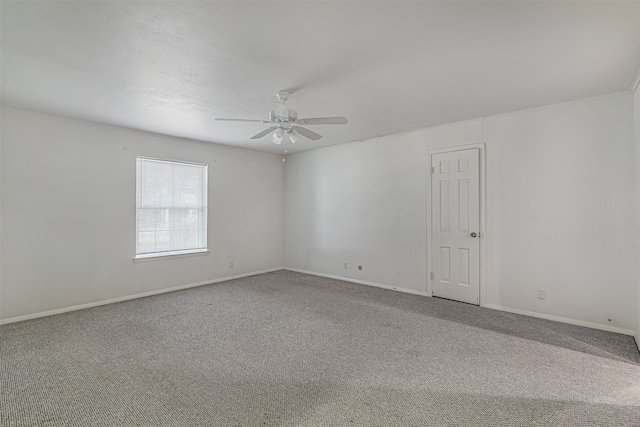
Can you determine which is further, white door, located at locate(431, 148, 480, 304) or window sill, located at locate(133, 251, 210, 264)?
window sill, located at locate(133, 251, 210, 264)

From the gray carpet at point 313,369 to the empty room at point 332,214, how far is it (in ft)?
0.08

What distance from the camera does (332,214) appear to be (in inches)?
235

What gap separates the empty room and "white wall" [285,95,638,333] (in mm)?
24

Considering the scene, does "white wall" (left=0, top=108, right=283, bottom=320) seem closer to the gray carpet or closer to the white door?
the gray carpet

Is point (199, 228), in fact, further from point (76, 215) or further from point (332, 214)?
point (332, 214)

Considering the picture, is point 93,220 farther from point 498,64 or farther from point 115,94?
point 498,64

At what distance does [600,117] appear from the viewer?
3.36 meters

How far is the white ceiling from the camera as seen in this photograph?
192cm

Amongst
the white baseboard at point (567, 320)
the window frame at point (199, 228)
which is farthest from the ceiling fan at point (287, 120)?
the white baseboard at point (567, 320)

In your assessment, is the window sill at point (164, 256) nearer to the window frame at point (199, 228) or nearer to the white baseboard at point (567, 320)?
the window frame at point (199, 228)

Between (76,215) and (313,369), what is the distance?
12.6 feet

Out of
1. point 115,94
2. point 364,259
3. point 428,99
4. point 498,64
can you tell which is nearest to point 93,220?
point 115,94

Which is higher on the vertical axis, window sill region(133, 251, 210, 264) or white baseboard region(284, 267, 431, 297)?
window sill region(133, 251, 210, 264)

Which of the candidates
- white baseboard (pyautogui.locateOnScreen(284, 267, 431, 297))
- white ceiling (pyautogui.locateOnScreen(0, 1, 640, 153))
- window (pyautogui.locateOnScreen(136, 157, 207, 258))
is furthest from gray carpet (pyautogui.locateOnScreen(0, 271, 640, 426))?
white ceiling (pyautogui.locateOnScreen(0, 1, 640, 153))
